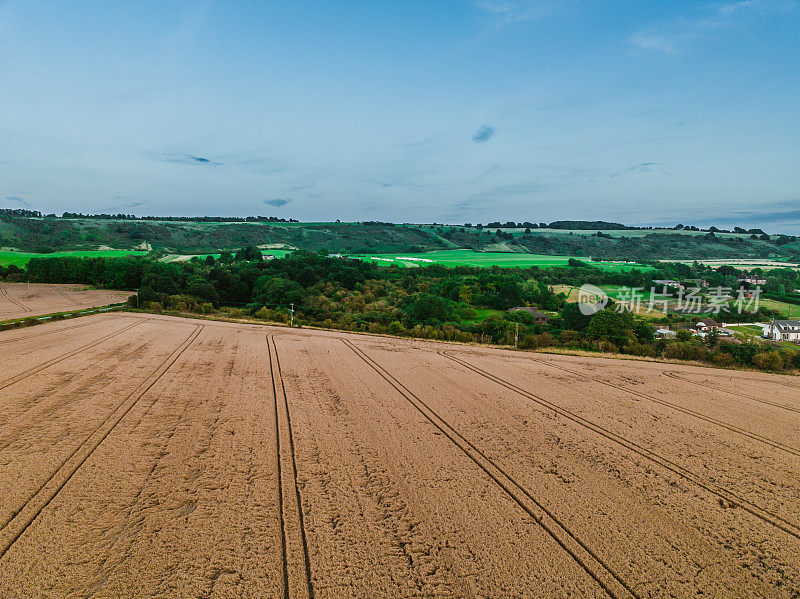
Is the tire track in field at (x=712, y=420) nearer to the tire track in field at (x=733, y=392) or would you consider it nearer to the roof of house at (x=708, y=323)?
the tire track in field at (x=733, y=392)

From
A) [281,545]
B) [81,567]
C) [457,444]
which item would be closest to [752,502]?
[457,444]

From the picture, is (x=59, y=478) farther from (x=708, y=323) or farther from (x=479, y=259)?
(x=479, y=259)

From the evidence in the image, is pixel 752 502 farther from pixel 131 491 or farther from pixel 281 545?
pixel 131 491

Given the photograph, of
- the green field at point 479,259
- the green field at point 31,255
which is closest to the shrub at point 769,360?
the green field at point 479,259

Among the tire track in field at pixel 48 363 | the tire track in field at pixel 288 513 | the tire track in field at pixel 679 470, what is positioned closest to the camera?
the tire track in field at pixel 288 513

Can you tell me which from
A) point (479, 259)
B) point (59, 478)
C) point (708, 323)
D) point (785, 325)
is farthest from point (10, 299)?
point (785, 325)

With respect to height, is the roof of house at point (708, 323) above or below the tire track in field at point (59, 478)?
below
